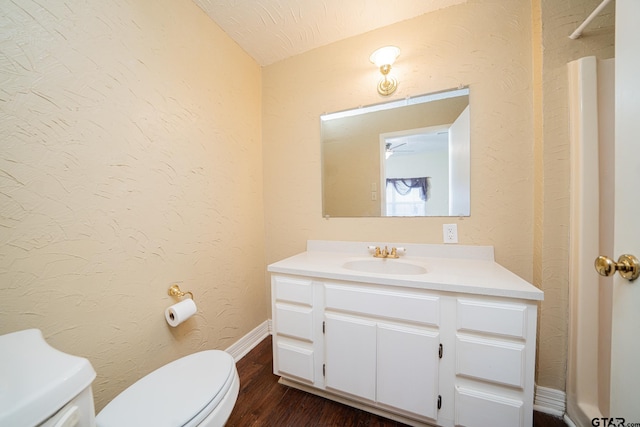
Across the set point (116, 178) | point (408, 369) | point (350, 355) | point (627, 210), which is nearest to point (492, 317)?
point (408, 369)

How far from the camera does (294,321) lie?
128 centimetres

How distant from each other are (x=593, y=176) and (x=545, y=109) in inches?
15.7

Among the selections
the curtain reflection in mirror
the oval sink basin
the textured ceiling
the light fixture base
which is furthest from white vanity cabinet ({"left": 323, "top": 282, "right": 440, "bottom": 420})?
the textured ceiling

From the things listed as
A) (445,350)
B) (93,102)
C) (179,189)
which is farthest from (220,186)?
(445,350)

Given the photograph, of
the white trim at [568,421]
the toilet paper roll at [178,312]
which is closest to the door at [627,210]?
the white trim at [568,421]

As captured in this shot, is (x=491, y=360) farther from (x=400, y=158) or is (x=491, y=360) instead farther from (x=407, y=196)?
(x=400, y=158)

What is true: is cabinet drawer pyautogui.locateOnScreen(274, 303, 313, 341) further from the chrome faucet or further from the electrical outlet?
the electrical outlet

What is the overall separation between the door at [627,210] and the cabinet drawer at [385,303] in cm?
50

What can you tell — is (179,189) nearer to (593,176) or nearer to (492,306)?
(492,306)

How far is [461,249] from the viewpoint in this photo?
1.38m

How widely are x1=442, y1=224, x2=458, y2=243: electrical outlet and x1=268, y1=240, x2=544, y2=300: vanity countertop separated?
4 centimetres

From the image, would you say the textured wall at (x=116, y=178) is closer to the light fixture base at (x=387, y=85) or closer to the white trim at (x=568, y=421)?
the light fixture base at (x=387, y=85)

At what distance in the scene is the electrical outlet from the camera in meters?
1.41

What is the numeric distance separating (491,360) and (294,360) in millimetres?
966
